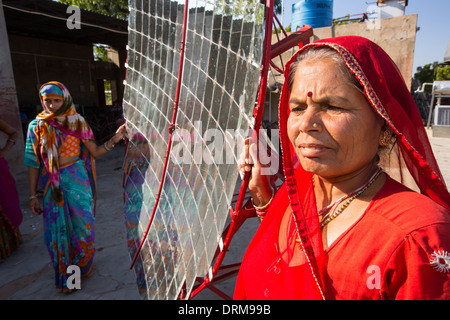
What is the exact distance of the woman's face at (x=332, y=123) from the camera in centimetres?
89

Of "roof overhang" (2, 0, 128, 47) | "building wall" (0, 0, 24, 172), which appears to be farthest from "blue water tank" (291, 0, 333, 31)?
"building wall" (0, 0, 24, 172)

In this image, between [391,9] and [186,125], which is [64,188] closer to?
[186,125]

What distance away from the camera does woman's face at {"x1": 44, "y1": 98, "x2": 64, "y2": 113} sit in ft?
9.14

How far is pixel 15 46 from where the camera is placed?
42.0 feet

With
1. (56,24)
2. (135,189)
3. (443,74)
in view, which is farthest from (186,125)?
(443,74)

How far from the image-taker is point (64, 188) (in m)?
2.96

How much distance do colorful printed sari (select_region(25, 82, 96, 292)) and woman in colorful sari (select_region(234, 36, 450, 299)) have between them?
2462 millimetres

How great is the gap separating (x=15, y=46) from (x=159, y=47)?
1427cm

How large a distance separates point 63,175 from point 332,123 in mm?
2791

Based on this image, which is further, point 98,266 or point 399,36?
point 399,36

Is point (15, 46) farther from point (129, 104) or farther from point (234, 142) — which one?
point (234, 142)

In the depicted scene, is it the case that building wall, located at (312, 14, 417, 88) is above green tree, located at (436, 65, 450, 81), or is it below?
above

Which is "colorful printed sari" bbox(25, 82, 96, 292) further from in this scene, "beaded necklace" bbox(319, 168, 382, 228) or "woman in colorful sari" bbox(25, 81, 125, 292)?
"beaded necklace" bbox(319, 168, 382, 228)
